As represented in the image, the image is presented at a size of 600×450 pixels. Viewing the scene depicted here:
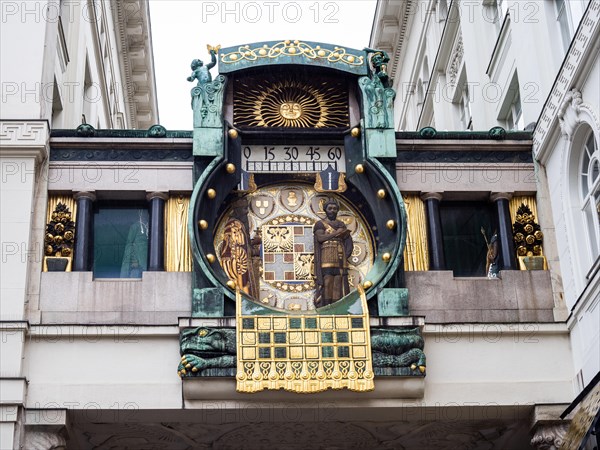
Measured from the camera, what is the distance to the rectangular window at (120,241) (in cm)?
1956

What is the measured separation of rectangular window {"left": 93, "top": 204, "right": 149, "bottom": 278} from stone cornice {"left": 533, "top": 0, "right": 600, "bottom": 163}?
6463 mm

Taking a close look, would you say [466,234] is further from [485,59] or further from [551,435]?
[485,59]

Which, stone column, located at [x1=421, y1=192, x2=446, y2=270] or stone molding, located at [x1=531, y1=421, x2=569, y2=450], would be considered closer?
stone molding, located at [x1=531, y1=421, x2=569, y2=450]

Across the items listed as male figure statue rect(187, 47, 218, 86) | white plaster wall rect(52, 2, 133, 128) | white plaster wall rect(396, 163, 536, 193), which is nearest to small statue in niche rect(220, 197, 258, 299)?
male figure statue rect(187, 47, 218, 86)

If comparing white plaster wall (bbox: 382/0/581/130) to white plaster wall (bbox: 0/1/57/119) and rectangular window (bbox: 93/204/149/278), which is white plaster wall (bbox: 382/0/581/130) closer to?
rectangular window (bbox: 93/204/149/278)

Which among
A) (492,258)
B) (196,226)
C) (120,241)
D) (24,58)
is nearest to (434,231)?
(492,258)

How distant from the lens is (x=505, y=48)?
24.8 metres

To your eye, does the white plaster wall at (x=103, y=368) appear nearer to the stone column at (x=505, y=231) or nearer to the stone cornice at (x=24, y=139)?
the stone cornice at (x=24, y=139)

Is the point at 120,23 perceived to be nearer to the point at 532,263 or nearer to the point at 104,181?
the point at 104,181

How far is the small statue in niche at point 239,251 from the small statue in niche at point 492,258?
3.76 metres

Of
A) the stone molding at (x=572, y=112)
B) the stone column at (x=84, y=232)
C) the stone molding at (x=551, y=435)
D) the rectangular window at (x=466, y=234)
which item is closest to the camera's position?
the stone molding at (x=572, y=112)

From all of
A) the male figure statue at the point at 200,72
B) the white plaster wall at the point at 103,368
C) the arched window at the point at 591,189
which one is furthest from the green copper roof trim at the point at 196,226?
the arched window at the point at 591,189

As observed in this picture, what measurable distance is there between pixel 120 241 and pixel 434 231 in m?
5.02

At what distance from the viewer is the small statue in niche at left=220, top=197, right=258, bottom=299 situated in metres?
19.3
